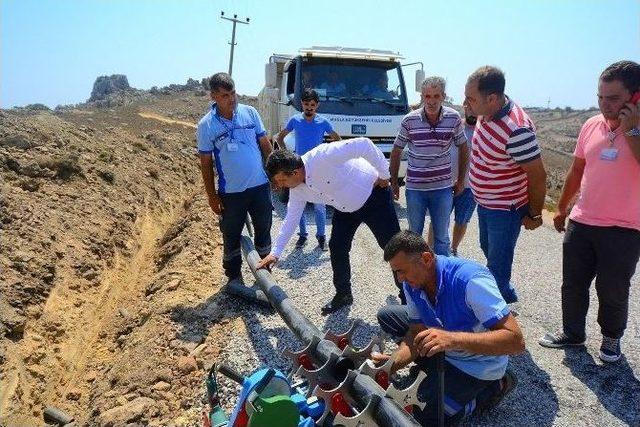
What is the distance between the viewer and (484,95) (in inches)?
133

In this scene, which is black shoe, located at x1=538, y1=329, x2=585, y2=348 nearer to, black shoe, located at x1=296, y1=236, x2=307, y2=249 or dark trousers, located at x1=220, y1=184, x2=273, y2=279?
dark trousers, located at x1=220, y1=184, x2=273, y2=279

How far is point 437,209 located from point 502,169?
3.76 ft

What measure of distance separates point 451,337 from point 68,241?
561 cm

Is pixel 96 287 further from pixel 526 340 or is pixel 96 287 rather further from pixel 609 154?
pixel 609 154

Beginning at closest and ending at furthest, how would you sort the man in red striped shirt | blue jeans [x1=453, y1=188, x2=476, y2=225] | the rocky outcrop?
1. the man in red striped shirt
2. blue jeans [x1=453, y1=188, x2=476, y2=225]
3. the rocky outcrop

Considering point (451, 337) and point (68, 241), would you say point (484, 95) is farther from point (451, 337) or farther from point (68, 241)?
point (68, 241)

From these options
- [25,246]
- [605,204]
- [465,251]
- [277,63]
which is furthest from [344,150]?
[277,63]

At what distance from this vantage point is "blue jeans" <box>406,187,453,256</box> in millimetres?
4641

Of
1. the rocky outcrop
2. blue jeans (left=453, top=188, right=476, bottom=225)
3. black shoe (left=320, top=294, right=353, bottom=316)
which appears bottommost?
the rocky outcrop

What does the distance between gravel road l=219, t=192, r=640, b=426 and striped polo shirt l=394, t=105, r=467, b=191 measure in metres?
1.30

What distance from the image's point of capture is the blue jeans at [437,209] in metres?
4.64

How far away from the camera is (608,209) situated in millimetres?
3426

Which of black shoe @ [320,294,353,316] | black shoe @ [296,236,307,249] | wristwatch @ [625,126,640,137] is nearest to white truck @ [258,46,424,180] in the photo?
black shoe @ [296,236,307,249]

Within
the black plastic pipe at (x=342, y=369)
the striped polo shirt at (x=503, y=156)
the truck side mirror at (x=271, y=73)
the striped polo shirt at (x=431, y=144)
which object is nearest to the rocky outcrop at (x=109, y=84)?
the truck side mirror at (x=271, y=73)
